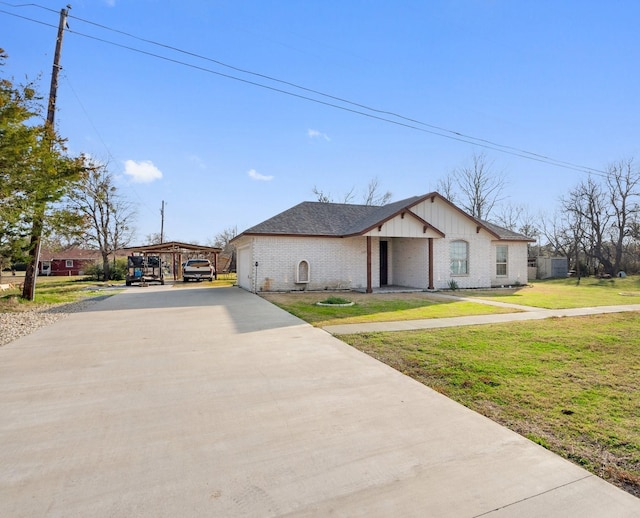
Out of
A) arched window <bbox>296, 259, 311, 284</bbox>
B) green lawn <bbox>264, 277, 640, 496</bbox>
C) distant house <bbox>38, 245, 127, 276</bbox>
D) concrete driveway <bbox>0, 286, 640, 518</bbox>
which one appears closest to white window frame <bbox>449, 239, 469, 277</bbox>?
arched window <bbox>296, 259, 311, 284</bbox>

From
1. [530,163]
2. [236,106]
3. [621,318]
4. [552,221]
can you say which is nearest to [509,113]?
[530,163]

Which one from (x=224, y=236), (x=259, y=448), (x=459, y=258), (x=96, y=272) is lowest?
(x=259, y=448)

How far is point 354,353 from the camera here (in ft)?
19.4

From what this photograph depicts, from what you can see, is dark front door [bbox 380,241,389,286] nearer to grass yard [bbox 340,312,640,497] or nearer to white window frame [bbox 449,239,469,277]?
white window frame [bbox 449,239,469,277]

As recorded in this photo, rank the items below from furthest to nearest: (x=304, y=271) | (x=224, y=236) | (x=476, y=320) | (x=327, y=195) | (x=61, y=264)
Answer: (x=224, y=236) < (x=61, y=264) < (x=327, y=195) < (x=304, y=271) < (x=476, y=320)

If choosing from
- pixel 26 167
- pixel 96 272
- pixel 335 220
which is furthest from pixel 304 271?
pixel 96 272

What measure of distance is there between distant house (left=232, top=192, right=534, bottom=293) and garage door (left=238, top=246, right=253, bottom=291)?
0.05m

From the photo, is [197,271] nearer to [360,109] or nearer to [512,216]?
[360,109]

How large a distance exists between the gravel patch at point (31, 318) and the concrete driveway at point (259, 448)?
2.70 m

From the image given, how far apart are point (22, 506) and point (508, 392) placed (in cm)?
451

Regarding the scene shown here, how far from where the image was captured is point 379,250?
60.8 feet

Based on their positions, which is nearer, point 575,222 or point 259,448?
point 259,448

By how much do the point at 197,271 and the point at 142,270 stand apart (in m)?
3.61

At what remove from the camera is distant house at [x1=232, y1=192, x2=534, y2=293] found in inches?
635
